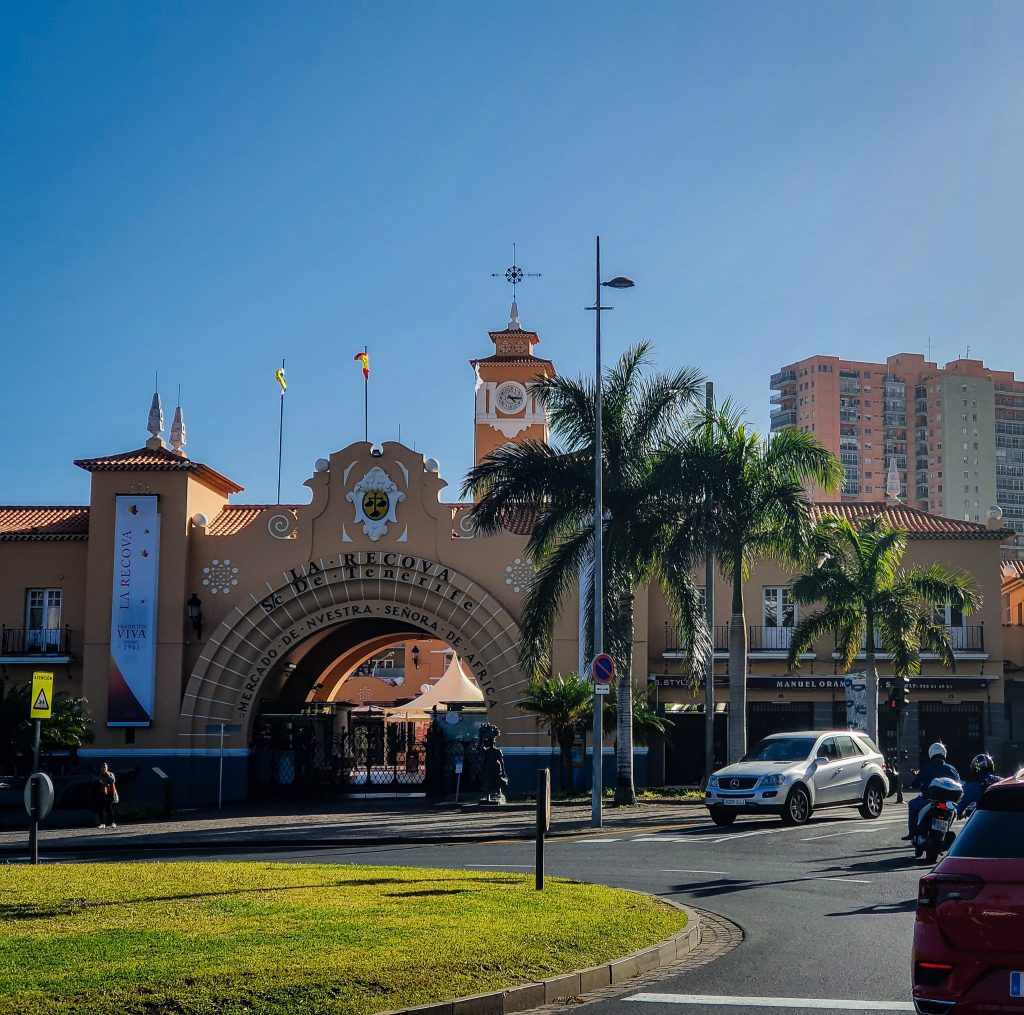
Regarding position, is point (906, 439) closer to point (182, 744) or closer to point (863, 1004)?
point (182, 744)

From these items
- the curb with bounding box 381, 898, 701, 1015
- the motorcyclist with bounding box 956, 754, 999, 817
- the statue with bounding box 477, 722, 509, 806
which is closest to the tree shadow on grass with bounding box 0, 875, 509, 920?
the curb with bounding box 381, 898, 701, 1015

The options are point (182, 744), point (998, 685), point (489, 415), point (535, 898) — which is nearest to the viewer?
point (535, 898)

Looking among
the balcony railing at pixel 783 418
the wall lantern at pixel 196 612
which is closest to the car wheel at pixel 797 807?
the wall lantern at pixel 196 612

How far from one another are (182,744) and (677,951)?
28730mm

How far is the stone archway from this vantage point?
3838 centimetres

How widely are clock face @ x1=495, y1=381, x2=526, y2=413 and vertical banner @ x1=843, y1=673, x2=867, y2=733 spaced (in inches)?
996

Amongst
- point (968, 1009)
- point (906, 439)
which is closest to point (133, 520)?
point (968, 1009)

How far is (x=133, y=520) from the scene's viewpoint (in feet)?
129

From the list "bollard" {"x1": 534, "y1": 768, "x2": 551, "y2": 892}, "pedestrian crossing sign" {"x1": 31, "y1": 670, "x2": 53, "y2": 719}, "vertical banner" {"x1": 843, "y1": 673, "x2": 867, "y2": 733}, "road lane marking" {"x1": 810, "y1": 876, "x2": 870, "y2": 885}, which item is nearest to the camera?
"bollard" {"x1": 534, "y1": 768, "x2": 551, "y2": 892}

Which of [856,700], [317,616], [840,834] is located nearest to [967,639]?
[856,700]

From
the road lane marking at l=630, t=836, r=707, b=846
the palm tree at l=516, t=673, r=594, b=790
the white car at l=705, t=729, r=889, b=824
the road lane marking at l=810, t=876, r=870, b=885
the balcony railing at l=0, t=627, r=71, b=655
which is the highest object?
the balcony railing at l=0, t=627, r=71, b=655

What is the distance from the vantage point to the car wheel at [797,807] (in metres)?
24.7

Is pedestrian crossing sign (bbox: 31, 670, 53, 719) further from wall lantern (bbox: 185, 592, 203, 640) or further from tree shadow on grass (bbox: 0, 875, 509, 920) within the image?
wall lantern (bbox: 185, 592, 203, 640)

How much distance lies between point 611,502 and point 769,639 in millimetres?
12353
